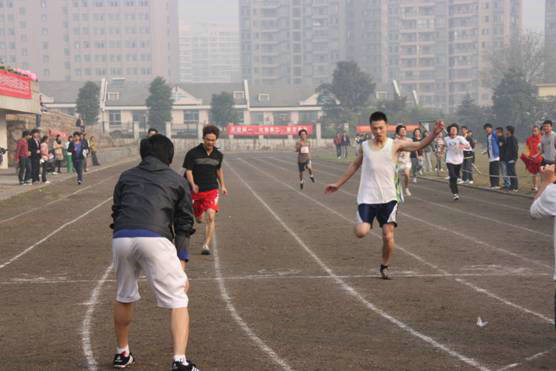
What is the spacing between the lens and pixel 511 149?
24.0 m

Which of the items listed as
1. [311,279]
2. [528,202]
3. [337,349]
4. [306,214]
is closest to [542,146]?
[528,202]

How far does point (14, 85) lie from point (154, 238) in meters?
34.6

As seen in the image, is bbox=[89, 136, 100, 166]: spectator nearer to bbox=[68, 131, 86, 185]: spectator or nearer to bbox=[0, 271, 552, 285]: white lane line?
bbox=[68, 131, 86, 185]: spectator

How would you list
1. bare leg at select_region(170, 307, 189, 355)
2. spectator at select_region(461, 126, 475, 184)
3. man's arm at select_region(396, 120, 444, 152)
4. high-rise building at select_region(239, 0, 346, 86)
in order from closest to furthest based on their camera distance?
bare leg at select_region(170, 307, 189, 355) → man's arm at select_region(396, 120, 444, 152) → spectator at select_region(461, 126, 475, 184) → high-rise building at select_region(239, 0, 346, 86)

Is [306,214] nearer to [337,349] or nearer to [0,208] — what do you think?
[0,208]

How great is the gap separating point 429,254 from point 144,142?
689 cm

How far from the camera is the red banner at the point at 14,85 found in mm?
35625

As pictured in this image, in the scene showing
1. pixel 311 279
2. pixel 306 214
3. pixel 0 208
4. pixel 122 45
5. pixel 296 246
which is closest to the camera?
pixel 311 279

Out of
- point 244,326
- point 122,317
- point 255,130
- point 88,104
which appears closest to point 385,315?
point 244,326

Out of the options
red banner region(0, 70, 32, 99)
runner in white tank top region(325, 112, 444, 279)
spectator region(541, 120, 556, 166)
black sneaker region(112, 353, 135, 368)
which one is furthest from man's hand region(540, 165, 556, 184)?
red banner region(0, 70, 32, 99)

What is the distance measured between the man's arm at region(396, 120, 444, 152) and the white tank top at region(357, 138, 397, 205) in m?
0.16

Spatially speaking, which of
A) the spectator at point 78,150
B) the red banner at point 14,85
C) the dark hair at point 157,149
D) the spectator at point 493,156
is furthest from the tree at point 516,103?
the dark hair at point 157,149

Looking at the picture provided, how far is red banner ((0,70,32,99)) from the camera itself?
35.6 metres

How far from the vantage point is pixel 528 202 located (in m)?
20.6
